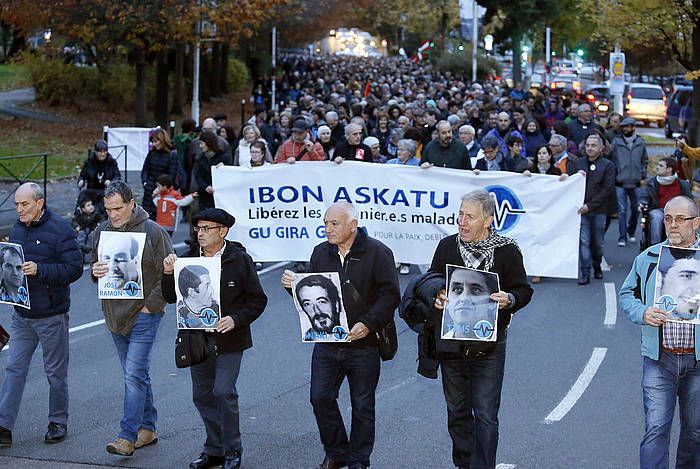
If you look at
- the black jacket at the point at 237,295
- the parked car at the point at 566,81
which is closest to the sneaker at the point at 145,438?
the black jacket at the point at 237,295

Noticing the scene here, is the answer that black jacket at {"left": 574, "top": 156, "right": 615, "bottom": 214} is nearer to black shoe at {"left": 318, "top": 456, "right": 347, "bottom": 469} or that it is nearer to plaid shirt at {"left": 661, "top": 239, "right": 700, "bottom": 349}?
black shoe at {"left": 318, "top": 456, "right": 347, "bottom": 469}

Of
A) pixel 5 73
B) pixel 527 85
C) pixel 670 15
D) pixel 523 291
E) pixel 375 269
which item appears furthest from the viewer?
pixel 527 85

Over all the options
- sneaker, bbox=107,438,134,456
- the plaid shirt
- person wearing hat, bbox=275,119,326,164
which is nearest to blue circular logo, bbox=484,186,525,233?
person wearing hat, bbox=275,119,326,164

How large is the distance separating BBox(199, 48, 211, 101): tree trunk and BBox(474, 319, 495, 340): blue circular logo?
47.5 m

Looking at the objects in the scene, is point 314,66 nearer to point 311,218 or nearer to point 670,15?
point 670,15

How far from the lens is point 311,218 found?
567 inches

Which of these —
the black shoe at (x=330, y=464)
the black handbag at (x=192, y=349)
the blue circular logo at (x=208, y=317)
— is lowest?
the black shoe at (x=330, y=464)

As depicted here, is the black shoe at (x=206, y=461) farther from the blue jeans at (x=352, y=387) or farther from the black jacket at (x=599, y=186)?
the black jacket at (x=599, y=186)

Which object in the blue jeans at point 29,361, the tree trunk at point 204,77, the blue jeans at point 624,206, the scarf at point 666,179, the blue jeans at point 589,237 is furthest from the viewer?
the tree trunk at point 204,77

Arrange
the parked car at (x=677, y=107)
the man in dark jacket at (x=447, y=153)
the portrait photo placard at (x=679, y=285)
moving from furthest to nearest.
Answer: the parked car at (x=677, y=107)
the man in dark jacket at (x=447, y=153)
the portrait photo placard at (x=679, y=285)

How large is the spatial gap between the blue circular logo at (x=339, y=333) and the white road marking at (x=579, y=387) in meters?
2.35

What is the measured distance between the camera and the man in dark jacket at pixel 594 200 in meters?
15.0

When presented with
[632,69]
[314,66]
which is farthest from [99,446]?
[632,69]

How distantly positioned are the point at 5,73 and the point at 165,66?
72.7ft
